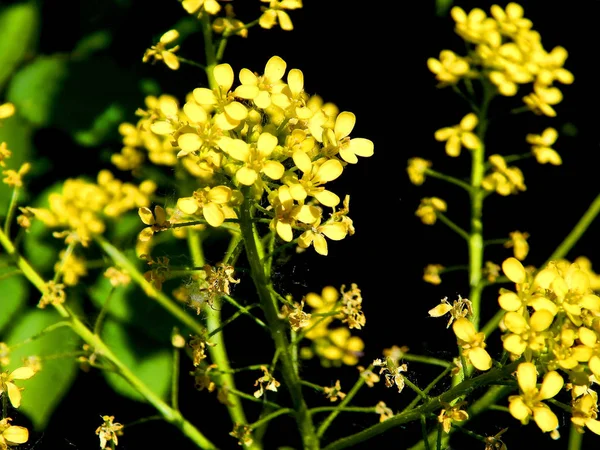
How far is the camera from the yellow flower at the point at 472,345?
0.58 m

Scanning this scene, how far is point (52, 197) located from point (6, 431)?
21.5 inches

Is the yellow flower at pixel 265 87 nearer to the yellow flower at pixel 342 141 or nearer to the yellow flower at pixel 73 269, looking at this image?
the yellow flower at pixel 342 141

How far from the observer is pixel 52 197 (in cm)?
111

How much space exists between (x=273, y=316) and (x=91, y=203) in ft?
1.86

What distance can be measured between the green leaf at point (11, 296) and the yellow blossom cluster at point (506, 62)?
0.85 m

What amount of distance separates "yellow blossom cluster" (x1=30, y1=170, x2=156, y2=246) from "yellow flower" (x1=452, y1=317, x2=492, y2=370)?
2.13 ft

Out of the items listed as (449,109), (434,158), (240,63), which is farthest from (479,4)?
(240,63)

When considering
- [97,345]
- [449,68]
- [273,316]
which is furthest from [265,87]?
[449,68]

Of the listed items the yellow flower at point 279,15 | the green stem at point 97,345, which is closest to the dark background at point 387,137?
the green stem at point 97,345

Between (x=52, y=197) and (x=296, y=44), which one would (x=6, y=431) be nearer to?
(x=52, y=197)

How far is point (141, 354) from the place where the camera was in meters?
1.13

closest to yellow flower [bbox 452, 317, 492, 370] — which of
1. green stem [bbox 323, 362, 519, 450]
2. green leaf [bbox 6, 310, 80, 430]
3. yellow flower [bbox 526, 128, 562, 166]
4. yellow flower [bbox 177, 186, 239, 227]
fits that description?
green stem [bbox 323, 362, 519, 450]

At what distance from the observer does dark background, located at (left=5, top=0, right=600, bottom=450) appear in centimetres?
120

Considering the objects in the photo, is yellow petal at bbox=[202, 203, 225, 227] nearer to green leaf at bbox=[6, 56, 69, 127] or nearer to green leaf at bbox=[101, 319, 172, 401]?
green leaf at bbox=[101, 319, 172, 401]
